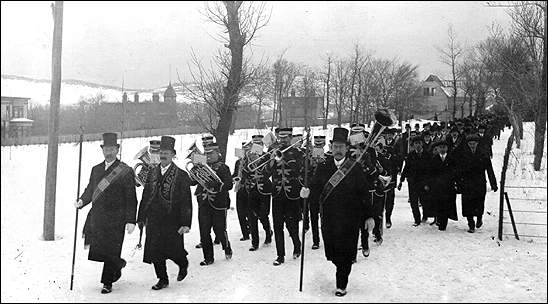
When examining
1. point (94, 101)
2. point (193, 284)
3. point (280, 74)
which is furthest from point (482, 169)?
point (94, 101)

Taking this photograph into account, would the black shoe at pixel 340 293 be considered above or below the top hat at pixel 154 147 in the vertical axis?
below

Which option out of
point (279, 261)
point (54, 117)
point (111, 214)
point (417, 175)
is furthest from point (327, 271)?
point (54, 117)

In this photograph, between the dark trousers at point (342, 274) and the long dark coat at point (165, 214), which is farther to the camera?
the long dark coat at point (165, 214)

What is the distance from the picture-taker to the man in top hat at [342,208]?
6.17 meters

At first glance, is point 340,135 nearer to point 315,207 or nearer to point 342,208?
point 342,208

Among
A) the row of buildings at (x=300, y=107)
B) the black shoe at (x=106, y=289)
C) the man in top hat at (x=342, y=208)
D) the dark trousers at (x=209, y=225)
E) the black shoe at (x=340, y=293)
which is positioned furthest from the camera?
the row of buildings at (x=300, y=107)

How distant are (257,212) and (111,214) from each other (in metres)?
3.07

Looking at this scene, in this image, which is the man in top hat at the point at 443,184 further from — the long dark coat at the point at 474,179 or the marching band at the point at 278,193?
the long dark coat at the point at 474,179

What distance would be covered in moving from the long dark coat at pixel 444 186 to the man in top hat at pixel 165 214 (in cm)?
564

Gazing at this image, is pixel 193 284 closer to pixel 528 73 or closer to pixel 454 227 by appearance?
pixel 454 227

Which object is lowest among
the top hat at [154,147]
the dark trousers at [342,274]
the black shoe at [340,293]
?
the black shoe at [340,293]

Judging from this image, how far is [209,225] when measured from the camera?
7.94 m

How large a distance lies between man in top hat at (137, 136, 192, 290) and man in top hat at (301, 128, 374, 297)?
186 cm

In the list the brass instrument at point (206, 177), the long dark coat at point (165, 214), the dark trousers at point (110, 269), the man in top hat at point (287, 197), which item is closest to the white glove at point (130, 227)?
the long dark coat at point (165, 214)
